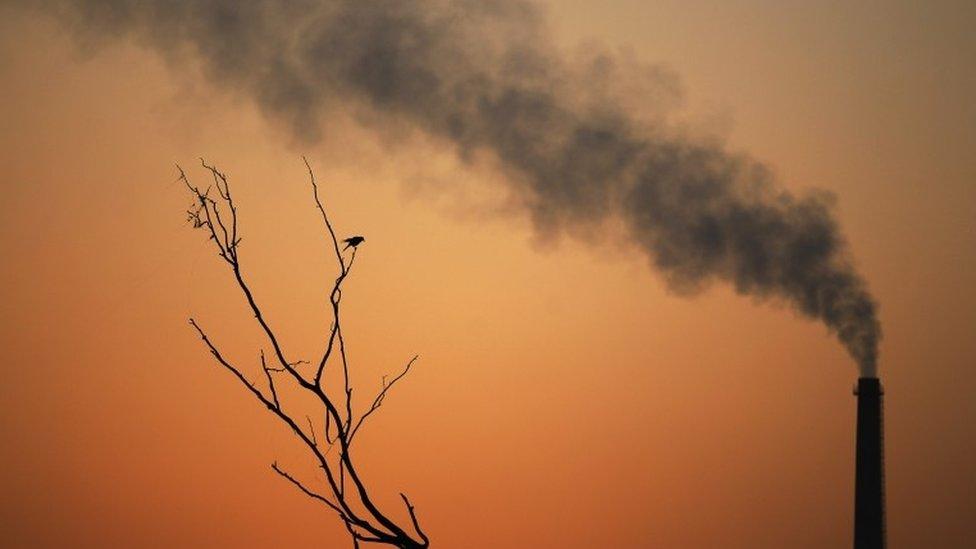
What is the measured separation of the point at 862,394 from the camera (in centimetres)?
2555

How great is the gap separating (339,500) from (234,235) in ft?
2.00

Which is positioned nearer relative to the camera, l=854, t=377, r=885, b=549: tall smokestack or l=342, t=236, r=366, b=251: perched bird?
l=342, t=236, r=366, b=251: perched bird

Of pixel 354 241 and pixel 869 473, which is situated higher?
pixel 869 473

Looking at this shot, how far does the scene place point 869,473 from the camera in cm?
2472

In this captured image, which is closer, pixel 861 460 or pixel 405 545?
pixel 405 545

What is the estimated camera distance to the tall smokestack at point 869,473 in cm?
2470

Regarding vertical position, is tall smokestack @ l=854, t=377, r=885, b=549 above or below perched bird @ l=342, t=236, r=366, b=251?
above

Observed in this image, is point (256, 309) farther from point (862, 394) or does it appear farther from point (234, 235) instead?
point (862, 394)

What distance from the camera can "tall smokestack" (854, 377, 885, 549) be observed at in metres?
24.7

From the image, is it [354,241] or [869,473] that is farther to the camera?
[869,473]

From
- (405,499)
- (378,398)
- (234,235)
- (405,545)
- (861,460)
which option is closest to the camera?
(405,545)

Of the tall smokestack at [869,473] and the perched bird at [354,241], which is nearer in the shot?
the perched bird at [354,241]

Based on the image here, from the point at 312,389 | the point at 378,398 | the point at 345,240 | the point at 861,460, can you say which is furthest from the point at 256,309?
the point at 861,460

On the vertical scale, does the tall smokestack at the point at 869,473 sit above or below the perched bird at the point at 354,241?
above
